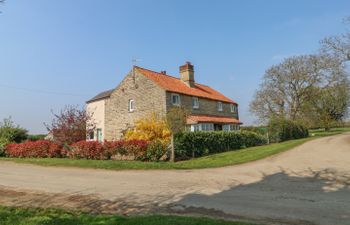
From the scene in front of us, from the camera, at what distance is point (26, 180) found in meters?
13.7

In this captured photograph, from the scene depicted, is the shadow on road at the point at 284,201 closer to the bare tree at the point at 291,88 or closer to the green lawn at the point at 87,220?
the green lawn at the point at 87,220

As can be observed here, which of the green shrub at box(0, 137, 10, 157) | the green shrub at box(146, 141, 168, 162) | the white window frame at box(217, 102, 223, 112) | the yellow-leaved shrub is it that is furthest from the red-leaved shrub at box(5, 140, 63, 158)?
the white window frame at box(217, 102, 223, 112)

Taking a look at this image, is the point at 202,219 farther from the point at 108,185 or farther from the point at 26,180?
the point at 26,180

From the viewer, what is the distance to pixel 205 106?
35.9 meters

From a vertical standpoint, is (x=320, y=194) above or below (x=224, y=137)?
below

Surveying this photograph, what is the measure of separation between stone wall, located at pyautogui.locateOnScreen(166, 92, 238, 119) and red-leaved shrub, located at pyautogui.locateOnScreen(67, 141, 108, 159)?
1024 centimetres

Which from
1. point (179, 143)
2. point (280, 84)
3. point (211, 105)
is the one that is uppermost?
point (280, 84)

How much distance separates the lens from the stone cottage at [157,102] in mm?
30922

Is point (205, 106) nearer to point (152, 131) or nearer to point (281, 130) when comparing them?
point (281, 130)

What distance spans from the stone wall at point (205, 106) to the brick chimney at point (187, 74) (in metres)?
3.20

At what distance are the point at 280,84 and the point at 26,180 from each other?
44796mm

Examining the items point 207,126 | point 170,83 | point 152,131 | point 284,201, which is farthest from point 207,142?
point 284,201

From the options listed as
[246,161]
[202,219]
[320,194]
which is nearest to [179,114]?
[246,161]

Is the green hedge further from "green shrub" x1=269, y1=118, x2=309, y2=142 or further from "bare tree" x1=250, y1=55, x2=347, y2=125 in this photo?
"bare tree" x1=250, y1=55, x2=347, y2=125
